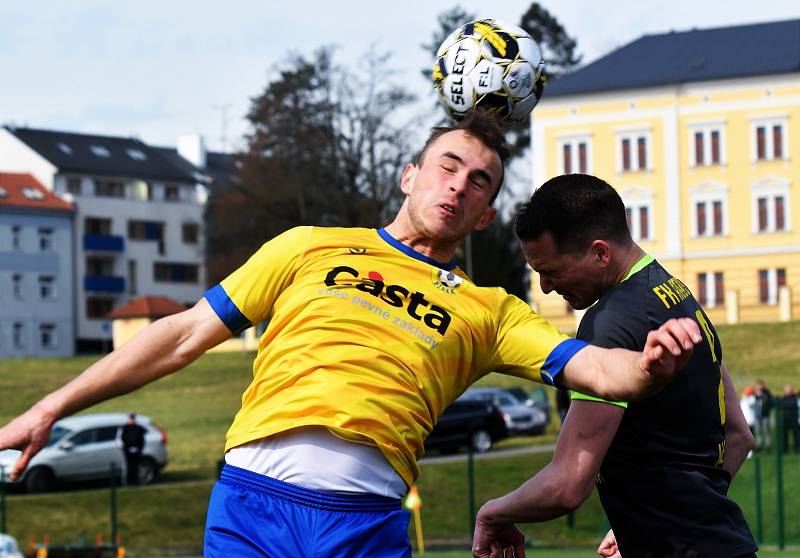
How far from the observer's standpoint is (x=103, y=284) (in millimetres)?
103250

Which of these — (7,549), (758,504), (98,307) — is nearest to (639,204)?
(98,307)

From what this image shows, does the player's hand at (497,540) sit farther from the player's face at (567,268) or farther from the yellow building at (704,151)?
the yellow building at (704,151)

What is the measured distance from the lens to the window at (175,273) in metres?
108

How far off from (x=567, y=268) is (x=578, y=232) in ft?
0.47

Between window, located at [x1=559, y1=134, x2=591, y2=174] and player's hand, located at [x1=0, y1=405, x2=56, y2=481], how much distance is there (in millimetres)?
80190

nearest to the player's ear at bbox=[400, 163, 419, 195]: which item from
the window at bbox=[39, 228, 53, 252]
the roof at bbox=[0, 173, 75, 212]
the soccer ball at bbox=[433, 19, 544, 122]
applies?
the soccer ball at bbox=[433, 19, 544, 122]

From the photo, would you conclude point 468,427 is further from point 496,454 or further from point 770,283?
point 770,283

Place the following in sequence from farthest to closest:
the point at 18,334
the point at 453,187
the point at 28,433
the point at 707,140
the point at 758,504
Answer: the point at 18,334, the point at 707,140, the point at 758,504, the point at 453,187, the point at 28,433

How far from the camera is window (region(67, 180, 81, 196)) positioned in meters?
102

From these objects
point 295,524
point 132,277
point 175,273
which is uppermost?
point 175,273

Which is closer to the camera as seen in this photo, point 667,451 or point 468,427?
point 667,451

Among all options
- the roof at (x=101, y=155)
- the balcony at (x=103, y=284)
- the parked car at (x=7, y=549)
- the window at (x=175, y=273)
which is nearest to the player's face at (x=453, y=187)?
the parked car at (x=7, y=549)

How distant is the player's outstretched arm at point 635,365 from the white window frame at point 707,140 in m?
78.6

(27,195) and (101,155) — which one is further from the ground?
(101,155)
